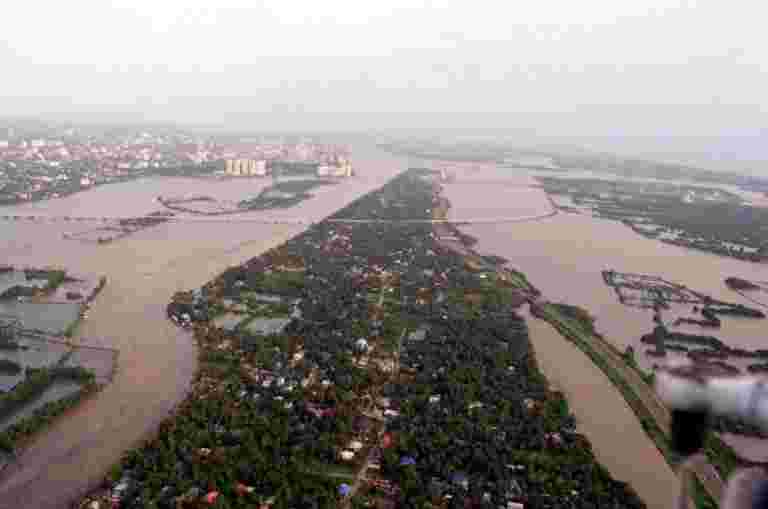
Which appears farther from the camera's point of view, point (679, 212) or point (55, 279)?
point (679, 212)

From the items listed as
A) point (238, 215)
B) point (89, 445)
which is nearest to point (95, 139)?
point (238, 215)

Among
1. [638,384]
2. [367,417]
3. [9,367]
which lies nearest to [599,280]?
[638,384]

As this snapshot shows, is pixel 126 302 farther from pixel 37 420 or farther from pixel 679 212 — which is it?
pixel 679 212

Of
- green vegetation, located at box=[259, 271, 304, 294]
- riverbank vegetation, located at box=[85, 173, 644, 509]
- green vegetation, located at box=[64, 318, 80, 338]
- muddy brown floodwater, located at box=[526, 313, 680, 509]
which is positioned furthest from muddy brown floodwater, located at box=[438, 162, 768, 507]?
green vegetation, located at box=[64, 318, 80, 338]

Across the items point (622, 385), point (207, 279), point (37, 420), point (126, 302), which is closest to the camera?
point (37, 420)

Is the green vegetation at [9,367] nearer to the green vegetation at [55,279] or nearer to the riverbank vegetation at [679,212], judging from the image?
the green vegetation at [55,279]

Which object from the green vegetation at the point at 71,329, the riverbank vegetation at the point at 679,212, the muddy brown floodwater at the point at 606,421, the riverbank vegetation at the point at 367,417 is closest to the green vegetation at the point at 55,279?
the green vegetation at the point at 71,329

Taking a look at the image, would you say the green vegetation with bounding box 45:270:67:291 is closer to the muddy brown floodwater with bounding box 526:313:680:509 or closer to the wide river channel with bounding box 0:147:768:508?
the wide river channel with bounding box 0:147:768:508
